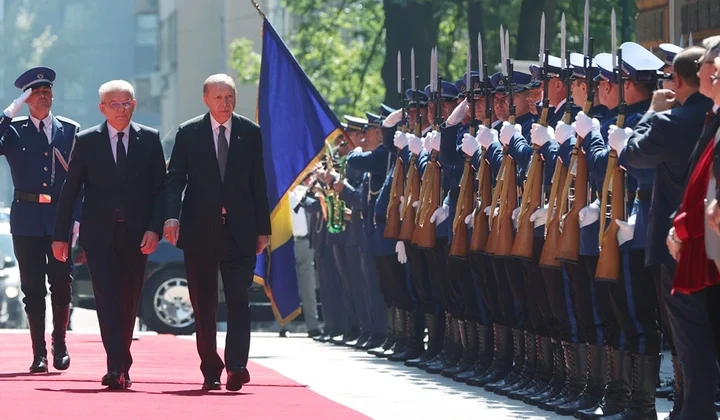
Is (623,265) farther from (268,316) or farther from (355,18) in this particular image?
(355,18)

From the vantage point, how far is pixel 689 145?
9.84 metres

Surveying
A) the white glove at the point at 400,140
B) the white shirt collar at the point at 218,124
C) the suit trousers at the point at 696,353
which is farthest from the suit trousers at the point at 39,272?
the suit trousers at the point at 696,353

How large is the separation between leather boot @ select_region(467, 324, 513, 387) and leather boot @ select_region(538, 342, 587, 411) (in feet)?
5.36

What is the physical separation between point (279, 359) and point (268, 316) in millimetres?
5620

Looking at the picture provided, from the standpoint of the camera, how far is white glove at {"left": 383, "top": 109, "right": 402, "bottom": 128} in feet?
55.4

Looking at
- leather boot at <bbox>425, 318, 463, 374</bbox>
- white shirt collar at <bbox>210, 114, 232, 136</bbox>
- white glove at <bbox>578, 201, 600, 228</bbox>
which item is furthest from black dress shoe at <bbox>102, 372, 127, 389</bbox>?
leather boot at <bbox>425, 318, 463, 374</bbox>

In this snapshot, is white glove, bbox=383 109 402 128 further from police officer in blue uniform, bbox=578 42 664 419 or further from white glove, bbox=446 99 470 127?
police officer in blue uniform, bbox=578 42 664 419

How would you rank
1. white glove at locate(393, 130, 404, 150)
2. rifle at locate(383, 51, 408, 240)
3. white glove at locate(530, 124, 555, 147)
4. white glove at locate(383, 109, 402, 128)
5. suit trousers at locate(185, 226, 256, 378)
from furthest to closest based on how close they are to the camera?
white glove at locate(383, 109, 402, 128), rifle at locate(383, 51, 408, 240), white glove at locate(393, 130, 404, 150), suit trousers at locate(185, 226, 256, 378), white glove at locate(530, 124, 555, 147)

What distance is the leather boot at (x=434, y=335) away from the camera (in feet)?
53.6

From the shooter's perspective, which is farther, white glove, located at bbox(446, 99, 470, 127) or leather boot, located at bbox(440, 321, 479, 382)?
leather boot, located at bbox(440, 321, 479, 382)

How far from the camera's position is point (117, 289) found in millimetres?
12648

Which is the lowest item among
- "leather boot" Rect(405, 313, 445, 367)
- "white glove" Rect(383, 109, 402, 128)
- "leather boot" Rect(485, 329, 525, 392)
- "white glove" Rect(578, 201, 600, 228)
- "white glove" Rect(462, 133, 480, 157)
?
"leather boot" Rect(485, 329, 525, 392)

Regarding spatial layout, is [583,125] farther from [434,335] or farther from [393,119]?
[393,119]

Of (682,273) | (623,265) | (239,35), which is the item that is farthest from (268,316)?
(239,35)
